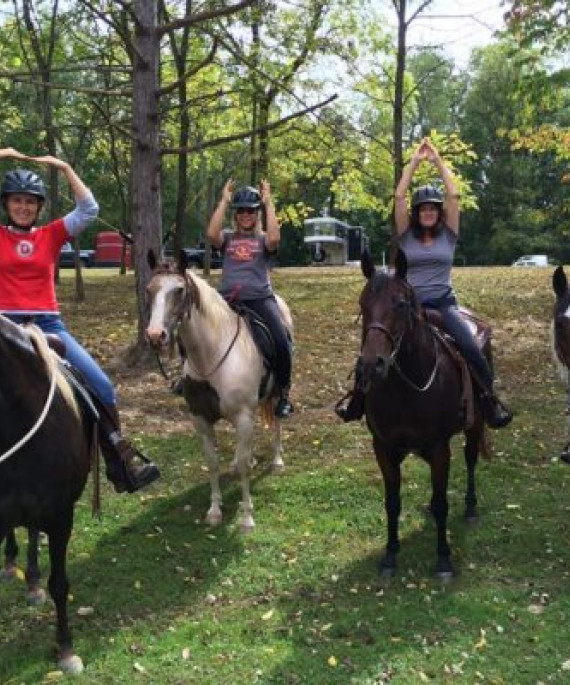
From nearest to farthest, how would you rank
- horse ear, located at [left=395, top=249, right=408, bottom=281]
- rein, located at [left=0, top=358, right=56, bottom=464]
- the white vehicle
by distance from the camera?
rein, located at [left=0, top=358, right=56, bottom=464] < horse ear, located at [left=395, top=249, right=408, bottom=281] < the white vehicle

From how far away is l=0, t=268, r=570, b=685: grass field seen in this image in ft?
16.2

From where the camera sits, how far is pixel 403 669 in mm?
4840

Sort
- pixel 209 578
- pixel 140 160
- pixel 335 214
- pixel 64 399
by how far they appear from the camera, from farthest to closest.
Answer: pixel 335 214
pixel 140 160
pixel 209 578
pixel 64 399

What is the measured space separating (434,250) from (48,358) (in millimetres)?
3507

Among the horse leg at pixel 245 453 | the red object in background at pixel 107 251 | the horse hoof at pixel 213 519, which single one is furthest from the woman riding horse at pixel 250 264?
the red object in background at pixel 107 251

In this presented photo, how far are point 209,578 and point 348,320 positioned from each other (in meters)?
9.77

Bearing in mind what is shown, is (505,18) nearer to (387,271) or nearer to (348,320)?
(348,320)

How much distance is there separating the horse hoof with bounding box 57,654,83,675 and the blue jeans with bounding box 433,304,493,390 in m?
3.93

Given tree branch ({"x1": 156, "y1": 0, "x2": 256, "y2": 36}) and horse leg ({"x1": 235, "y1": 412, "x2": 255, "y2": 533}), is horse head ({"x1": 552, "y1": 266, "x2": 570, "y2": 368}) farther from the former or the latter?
tree branch ({"x1": 156, "y1": 0, "x2": 256, "y2": 36})

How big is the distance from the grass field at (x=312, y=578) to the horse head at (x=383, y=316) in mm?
1826

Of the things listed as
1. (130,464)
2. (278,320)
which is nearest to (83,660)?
(130,464)

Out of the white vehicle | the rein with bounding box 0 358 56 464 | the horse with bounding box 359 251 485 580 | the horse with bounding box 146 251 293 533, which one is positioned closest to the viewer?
the rein with bounding box 0 358 56 464

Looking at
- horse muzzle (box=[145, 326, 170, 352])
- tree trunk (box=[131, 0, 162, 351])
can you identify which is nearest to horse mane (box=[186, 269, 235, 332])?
horse muzzle (box=[145, 326, 170, 352])

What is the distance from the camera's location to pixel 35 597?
18.9ft
